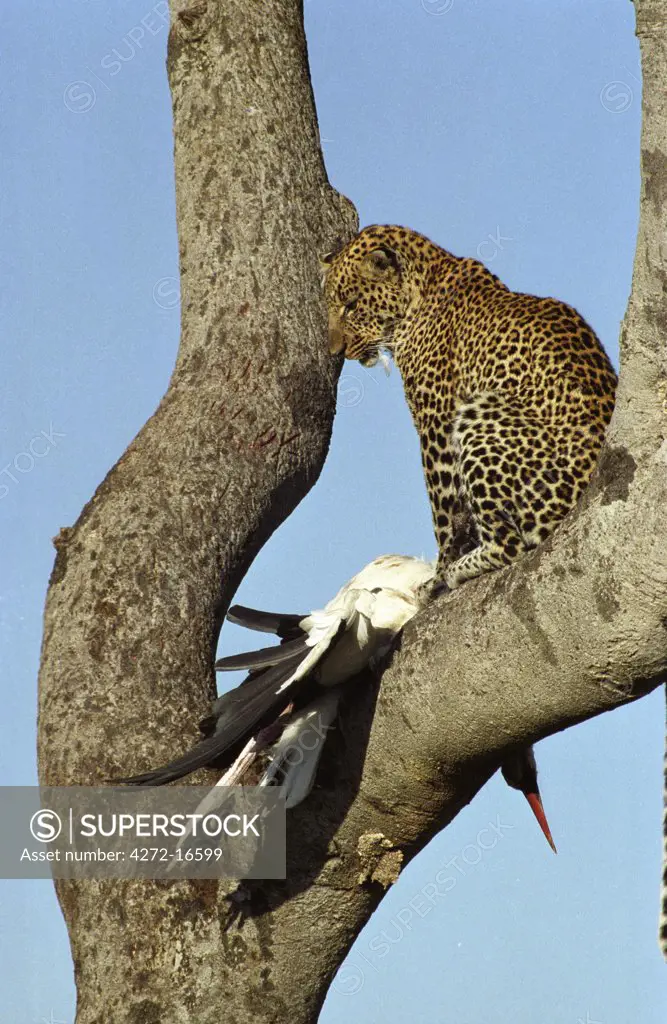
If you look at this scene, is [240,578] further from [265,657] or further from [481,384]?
[481,384]

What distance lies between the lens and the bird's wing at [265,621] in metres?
5.22

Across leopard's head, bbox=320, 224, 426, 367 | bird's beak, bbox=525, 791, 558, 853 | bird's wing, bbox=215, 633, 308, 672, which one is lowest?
bird's beak, bbox=525, 791, 558, 853

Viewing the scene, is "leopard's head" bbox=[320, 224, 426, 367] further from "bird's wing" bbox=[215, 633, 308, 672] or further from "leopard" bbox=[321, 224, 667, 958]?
"bird's wing" bbox=[215, 633, 308, 672]

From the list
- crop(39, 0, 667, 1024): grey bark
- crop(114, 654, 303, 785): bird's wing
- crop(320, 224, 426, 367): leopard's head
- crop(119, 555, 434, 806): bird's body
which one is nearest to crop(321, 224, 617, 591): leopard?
crop(320, 224, 426, 367): leopard's head

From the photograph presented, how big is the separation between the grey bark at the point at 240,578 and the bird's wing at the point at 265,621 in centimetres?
11

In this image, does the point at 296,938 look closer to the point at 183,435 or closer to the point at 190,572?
the point at 190,572

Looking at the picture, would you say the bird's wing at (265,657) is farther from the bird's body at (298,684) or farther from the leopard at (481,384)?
the leopard at (481,384)

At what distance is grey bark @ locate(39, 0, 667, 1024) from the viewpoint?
389cm

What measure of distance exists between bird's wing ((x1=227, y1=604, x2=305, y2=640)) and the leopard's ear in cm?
189

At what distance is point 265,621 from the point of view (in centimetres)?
537

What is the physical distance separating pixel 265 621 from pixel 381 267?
206cm

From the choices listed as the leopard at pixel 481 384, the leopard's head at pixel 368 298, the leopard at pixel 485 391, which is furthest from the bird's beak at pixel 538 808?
the leopard's head at pixel 368 298

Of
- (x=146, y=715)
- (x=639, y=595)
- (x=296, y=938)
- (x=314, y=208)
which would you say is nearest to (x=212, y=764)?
(x=146, y=715)

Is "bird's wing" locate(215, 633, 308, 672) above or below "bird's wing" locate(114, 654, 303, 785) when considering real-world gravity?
above
